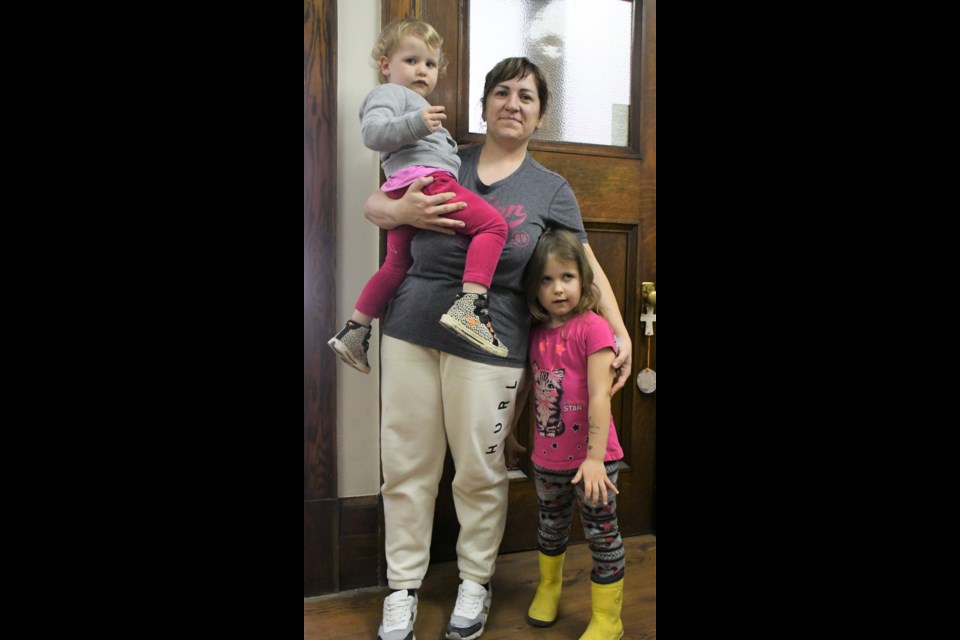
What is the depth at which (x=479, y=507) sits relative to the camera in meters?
1.17

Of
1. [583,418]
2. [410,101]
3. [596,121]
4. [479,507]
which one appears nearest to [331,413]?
[479,507]

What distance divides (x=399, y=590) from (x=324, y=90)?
956 mm

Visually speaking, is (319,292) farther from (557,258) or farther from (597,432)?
(597,432)

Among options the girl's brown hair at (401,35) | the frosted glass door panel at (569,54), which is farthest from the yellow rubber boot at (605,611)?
the girl's brown hair at (401,35)

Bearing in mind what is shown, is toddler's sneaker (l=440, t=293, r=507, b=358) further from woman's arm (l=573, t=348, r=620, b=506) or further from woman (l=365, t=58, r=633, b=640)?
woman's arm (l=573, t=348, r=620, b=506)

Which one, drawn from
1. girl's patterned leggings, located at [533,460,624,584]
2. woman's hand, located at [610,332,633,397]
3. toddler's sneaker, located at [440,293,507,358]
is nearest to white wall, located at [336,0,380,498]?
toddler's sneaker, located at [440,293,507,358]

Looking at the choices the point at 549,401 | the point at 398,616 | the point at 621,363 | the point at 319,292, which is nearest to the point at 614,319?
the point at 621,363

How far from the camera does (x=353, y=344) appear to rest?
44.9 inches

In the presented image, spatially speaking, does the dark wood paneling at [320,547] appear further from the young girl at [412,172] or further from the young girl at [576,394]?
the young girl at [576,394]

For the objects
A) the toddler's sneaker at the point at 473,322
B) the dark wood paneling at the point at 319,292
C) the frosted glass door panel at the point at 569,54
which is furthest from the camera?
the frosted glass door panel at the point at 569,54

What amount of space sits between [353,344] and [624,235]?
649 millimetres

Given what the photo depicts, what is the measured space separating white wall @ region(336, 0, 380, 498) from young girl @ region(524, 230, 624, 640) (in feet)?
1.11

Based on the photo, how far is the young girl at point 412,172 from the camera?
3.45 feet

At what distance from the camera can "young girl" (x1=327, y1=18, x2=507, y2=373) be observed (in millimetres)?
1051
